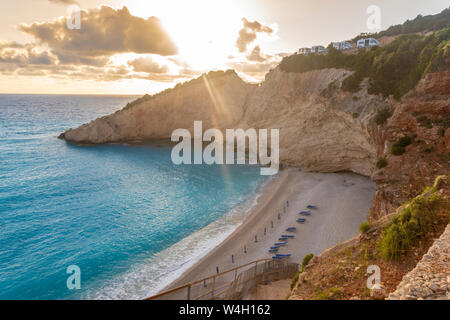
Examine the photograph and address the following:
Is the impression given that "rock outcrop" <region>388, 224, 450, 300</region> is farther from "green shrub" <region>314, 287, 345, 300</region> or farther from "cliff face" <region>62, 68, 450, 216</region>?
"cliff face" <region>62, 68, 450, 216</region>

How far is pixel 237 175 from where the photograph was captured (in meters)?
45.2

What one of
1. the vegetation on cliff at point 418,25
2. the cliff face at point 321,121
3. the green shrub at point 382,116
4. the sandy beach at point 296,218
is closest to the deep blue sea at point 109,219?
the sandy beach at point 296,218

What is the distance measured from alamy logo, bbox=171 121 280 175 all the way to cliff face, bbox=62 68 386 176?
6.11ft

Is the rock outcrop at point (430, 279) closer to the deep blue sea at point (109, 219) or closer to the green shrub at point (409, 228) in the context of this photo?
the green shrub at point (409, 228)

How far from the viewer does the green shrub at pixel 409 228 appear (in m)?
9.02

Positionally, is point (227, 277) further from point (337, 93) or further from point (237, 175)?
point (337, 93)

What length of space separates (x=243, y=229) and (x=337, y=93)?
89.7 feet

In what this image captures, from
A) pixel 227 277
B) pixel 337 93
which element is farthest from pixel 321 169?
pixel 227 277

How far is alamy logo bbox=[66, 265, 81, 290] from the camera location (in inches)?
798

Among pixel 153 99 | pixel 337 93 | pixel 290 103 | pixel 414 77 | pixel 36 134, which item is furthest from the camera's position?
pixel 36 134

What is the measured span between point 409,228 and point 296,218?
19856mm

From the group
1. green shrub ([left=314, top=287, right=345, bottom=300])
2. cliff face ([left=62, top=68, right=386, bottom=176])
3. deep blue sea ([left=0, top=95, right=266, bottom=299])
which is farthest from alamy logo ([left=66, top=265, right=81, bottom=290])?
cliff face ([left=62, top=68, right=386, bottom=176])

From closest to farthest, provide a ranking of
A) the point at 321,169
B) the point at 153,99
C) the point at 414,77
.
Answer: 1. the point at 414,77
2. the point at 321,169
3. the point at 153,99

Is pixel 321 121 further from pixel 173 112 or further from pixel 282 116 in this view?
pixel 173 112
